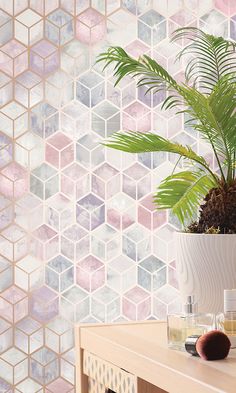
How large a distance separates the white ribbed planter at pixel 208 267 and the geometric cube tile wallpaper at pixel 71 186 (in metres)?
1.02

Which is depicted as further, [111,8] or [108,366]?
[111,8]

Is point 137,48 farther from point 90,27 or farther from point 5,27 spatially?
point 5,27

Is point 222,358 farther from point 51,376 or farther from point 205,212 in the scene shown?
point 51,376

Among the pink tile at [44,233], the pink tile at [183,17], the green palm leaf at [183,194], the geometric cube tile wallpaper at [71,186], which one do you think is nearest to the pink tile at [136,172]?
the geometric cube tile wallpaper at [71,186]

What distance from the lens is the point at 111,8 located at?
3.20 m

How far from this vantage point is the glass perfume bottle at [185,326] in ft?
6.10

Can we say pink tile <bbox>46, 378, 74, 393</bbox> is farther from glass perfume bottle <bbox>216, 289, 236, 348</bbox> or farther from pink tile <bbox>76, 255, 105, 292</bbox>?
glass perfume bottle <bbox>216, 289, 236, 348</bbox>

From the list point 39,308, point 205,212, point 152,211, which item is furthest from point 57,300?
point 205,212

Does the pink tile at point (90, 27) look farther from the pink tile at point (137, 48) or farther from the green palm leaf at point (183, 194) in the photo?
the green palm leaf at point (183, 194)

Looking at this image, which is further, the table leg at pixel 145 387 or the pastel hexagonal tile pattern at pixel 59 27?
the pastel hexagonal tile pattern at pixel 59 27

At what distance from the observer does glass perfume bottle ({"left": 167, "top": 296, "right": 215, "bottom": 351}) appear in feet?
6.10

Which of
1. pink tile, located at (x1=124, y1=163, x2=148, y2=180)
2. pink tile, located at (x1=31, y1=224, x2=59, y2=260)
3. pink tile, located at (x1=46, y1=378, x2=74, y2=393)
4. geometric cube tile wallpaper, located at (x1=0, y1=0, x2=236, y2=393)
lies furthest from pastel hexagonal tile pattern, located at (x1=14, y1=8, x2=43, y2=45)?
pink tile, located at (x1=46, y1=378, x2=74, y2=393)

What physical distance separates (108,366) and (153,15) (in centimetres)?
167

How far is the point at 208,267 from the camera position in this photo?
2.11 meters
